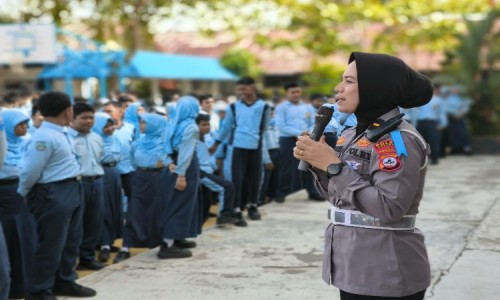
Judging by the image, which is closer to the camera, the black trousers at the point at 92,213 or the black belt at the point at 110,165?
the black trousers at the point at 92,213

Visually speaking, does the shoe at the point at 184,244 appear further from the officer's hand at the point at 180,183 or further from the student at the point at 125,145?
the student at the point at 125,145

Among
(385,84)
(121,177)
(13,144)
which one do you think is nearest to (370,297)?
(385,84)

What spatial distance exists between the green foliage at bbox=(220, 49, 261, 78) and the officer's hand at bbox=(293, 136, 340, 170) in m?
28.2

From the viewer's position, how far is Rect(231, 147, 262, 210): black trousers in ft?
28.6

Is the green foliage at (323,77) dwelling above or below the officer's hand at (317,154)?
above

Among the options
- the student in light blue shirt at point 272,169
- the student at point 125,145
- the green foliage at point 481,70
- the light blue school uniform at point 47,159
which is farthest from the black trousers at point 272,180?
the green foliage at point 481,70

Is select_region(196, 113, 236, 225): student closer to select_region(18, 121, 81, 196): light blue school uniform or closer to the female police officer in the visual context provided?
select_region(18, 121, 81, 196): light blue school uniform

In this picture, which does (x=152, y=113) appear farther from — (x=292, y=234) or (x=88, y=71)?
(x=88, y=71)

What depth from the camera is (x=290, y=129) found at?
10.4 m

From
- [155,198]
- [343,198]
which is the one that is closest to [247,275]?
[155,198]

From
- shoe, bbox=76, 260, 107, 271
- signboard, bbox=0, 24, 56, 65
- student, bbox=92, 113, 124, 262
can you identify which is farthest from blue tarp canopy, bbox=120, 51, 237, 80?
shoe, bbox=76, 260, 107, 271

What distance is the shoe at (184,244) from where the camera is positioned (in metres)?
6.98

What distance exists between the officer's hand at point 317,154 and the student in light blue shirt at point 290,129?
7452 millimetres

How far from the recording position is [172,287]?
5.76 metres
